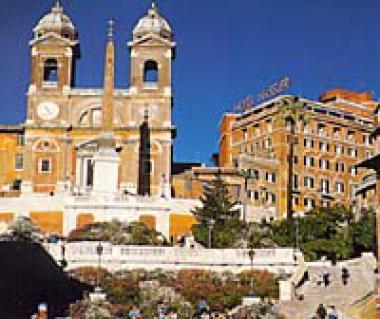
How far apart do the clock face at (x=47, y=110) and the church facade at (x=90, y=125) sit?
0.25 ft

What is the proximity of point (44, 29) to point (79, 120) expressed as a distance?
7.95 metres

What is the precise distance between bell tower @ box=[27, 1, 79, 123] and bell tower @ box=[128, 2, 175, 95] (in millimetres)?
→ 4911

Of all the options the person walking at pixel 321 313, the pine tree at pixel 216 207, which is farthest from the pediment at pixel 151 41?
the person walking at pixel 321 313

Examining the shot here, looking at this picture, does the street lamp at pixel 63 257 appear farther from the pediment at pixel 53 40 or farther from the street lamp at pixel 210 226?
the pediment at pixel 53 40

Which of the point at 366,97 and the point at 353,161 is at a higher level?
the point at 366,97

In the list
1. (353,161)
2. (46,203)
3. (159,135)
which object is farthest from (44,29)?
(353,161)

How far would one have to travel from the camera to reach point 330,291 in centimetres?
4250

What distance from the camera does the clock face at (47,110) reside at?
3083 inches

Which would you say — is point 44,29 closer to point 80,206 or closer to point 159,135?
point 159,135

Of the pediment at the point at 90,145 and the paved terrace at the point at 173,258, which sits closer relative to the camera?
the paved terrace at the point at 173,258

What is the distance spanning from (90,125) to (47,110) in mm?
3500

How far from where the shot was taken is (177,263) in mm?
47500

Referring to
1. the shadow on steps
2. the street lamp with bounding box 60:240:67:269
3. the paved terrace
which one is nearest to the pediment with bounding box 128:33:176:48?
the paved terrace

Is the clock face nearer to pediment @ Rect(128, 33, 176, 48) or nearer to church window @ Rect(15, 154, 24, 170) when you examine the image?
church window @ Rect(15, 154, 24, 170)
